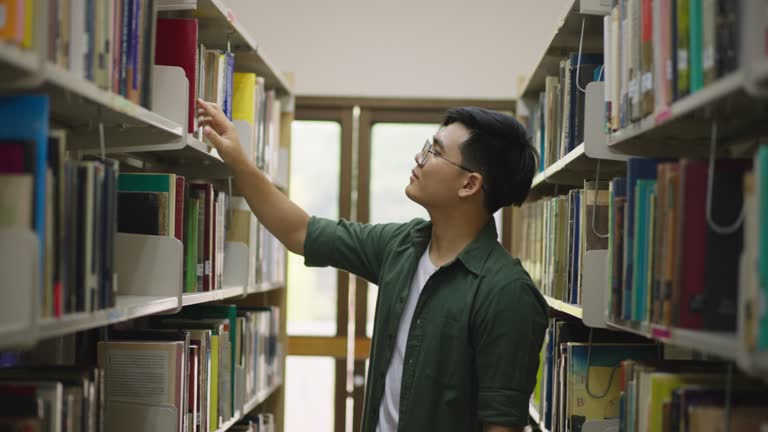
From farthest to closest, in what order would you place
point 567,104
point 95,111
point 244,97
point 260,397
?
1. point 260,397
2. point 244,97
3. point 567,104
4. point 95,111

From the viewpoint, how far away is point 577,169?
2.33 meters

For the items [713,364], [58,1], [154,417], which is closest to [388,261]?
[154,417]

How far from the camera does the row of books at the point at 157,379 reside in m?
1.28

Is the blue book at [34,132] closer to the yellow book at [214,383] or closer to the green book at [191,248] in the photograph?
the green book at [191,248]

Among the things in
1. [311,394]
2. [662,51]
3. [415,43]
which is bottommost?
[311,394]

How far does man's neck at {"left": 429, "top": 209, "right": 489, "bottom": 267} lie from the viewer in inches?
81.7

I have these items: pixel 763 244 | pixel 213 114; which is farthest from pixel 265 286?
pixel 763 244

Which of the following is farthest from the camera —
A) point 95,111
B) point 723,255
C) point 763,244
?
point 95,111

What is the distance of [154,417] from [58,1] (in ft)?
3.53

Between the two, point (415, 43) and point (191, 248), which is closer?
point (191, 248)

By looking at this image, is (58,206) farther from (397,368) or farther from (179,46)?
(397,368)

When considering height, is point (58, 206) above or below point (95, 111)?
below

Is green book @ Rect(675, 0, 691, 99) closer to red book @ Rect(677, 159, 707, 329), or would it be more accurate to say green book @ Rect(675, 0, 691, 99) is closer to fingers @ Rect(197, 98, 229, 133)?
red book @ Rect(677, 159, 707, 329)

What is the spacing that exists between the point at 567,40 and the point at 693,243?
53.4 inches
